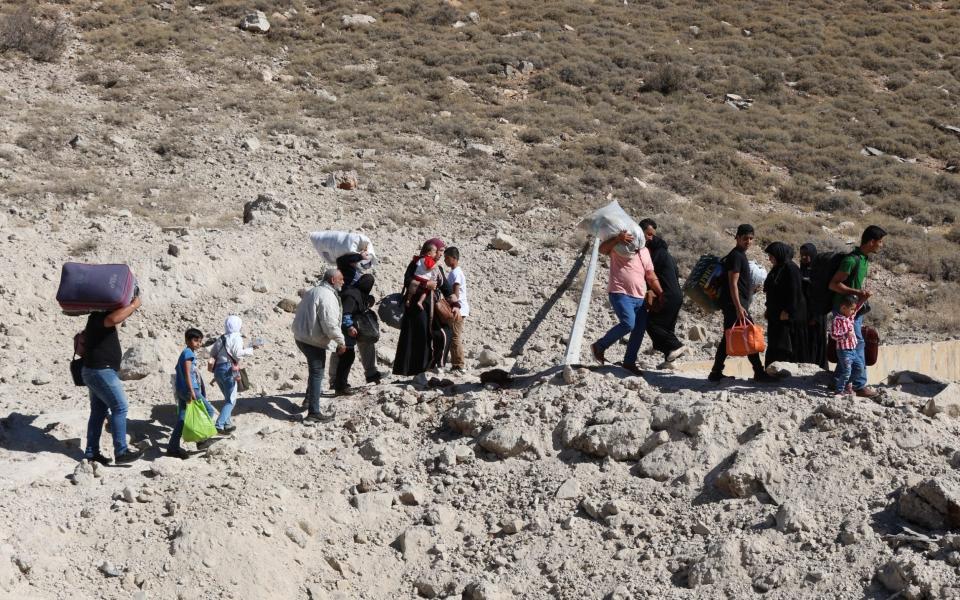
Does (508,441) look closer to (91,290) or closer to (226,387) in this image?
(226,387)

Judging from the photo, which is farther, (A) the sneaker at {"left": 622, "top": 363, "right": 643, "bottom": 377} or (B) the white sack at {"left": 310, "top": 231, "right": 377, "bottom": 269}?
(B) the white sack at {"left": 310, "top": 231, "right": 377, "bottom": 269}

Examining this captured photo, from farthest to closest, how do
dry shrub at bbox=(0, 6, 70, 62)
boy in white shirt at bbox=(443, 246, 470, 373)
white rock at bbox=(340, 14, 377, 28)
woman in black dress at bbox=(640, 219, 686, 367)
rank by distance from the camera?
white rock at bbox=(340, 14, 377, 28) < dry shrub at bbox=(0, 6, 70, 62) < boy in white shirt at bbox=(443, 246, 470, 373) < woman in black dress at bbox=(640, 219, 686, 367)

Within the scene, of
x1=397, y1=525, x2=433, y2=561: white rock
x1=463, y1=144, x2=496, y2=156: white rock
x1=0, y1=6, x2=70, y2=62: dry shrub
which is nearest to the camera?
x1=397, y1=525, x2=433, y2=561: white rock

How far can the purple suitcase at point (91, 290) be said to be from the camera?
687 cm

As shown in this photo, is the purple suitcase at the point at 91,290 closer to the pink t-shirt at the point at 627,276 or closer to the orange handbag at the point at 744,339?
the pink t-shirt at the point at 627,276

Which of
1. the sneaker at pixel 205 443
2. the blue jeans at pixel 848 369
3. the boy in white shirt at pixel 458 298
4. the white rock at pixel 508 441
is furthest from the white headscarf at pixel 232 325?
the blue jeans at pixel 848 369

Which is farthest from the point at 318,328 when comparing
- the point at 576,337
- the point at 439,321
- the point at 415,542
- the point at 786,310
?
the point at 786,310

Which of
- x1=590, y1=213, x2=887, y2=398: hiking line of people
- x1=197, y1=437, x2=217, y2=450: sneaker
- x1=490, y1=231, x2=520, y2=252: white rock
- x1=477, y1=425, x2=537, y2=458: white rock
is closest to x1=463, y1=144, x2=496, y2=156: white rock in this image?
x1=490, y1=231, x2=520, y2=252: white rock

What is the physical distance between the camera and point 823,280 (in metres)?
7.18

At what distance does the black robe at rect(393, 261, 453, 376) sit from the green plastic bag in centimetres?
189

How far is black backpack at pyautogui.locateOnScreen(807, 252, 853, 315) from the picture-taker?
7.12 metres

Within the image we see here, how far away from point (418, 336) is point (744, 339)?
2.75 metres

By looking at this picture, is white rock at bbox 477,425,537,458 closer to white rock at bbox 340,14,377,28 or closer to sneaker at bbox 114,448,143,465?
sneaker at bbox 114,448,143,465

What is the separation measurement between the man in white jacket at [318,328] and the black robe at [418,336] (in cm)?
69
